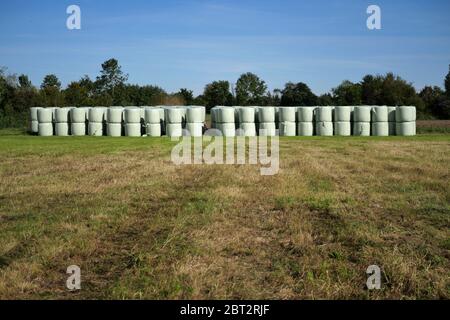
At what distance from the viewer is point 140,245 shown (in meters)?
6.07

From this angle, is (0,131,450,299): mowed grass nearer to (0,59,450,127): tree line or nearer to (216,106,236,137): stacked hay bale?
(216,106,236,137): stacked hay bale

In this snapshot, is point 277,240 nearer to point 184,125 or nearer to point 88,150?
point 88,150

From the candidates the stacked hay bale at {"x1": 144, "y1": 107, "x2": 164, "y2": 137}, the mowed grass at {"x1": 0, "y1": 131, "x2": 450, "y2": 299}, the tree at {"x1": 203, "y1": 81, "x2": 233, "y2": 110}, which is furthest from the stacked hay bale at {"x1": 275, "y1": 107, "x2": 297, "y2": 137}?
the tree at {"x1": 203, "y1": 81, "x2": 233, "y2": 110}

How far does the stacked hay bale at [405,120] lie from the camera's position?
2675 cm

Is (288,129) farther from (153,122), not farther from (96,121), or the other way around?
(96,121)

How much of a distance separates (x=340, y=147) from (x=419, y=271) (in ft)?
47.7

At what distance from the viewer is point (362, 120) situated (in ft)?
88.6

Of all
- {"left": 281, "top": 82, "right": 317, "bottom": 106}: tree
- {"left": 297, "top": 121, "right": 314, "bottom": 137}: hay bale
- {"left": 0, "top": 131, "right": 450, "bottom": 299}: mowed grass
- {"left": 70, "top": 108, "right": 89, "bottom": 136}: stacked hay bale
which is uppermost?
{"left": 281, "top": 82, "right": 317, "bottom": 106}: tree

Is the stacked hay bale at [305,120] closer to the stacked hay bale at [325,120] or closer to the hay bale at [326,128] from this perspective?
the stacked hay bale at [325,120]

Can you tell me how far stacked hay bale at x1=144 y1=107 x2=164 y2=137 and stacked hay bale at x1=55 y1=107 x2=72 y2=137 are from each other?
4946 mm

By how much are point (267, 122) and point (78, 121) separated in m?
10.7

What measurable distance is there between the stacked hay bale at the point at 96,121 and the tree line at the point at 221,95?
17.0 meters

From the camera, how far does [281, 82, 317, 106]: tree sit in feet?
201
